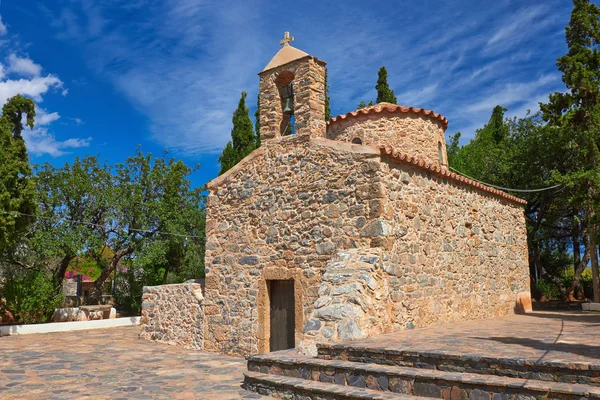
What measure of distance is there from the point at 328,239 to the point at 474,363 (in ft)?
13.0

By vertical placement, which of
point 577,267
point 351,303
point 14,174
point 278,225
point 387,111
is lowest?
point 351,303

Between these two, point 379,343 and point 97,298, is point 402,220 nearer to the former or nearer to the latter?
point 379,343

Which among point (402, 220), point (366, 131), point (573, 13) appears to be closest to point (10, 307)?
point (366, 131)

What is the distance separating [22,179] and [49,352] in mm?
6564

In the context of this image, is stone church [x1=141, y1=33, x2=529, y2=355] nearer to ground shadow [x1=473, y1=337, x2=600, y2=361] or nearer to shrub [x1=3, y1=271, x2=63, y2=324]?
ground shadow [x1=473, y1=337, x2=600, y2=361]

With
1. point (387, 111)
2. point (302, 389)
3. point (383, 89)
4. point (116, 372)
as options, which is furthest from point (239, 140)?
point (302, 389)

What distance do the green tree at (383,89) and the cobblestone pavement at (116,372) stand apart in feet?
55.3

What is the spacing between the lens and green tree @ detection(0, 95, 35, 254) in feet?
46.9

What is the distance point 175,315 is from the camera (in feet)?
38.7

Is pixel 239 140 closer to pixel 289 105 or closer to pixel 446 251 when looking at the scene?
pixel 289 105

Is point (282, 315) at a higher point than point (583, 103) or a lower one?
lower

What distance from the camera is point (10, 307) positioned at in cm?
1723

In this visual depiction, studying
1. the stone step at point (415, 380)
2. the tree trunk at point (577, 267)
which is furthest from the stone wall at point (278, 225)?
the tree trunk at point (577, 267)

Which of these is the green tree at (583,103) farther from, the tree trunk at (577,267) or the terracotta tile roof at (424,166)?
the terracotta tile roof at (424,166)
